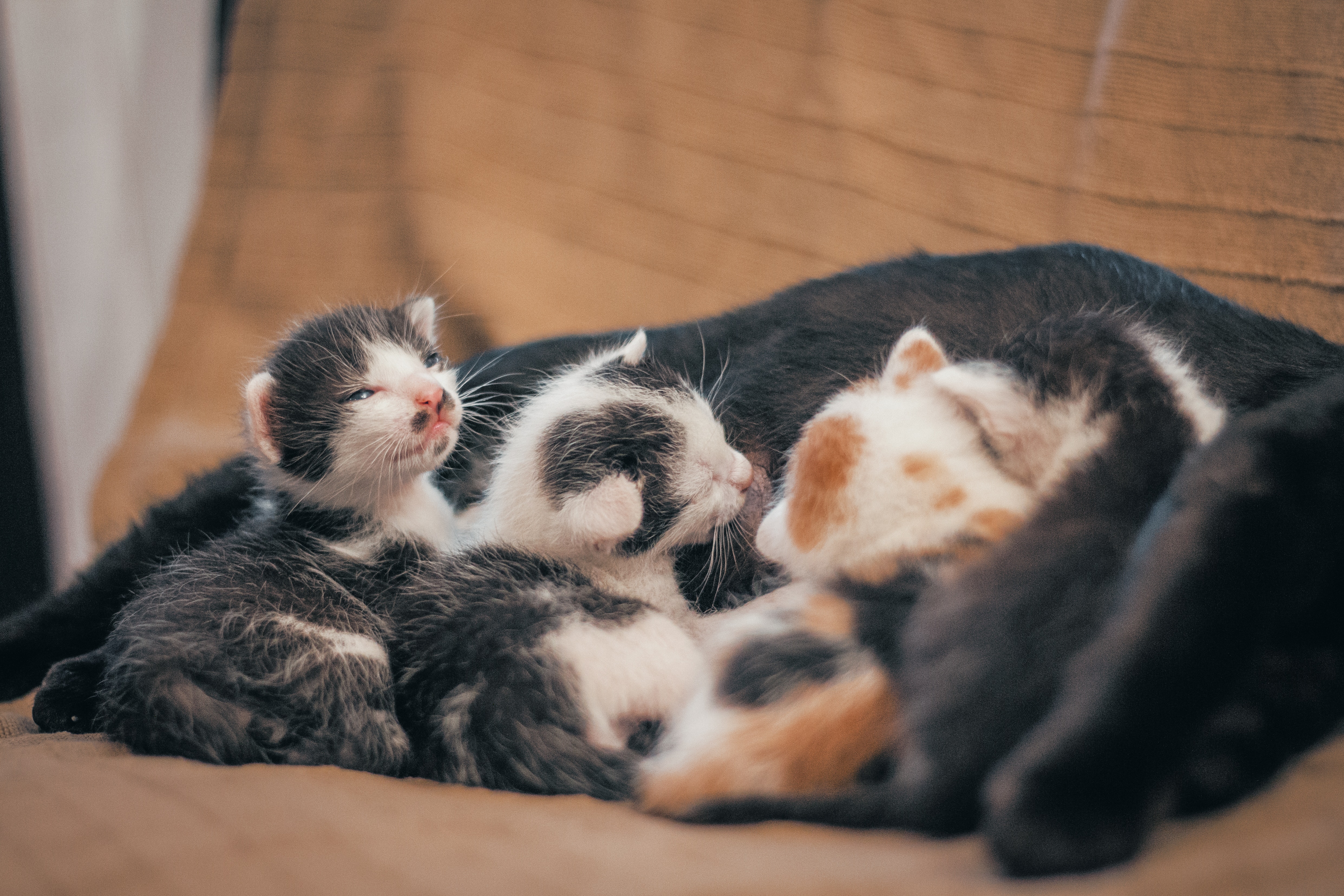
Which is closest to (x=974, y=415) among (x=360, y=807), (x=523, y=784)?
(x=523, y=784)

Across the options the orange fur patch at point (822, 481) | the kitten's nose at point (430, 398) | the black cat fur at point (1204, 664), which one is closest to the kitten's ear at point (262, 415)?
the kitten's nose at point (430, 398)

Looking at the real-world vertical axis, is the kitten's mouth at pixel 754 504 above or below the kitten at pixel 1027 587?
below

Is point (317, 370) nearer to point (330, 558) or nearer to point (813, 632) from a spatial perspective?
point (330, 558)

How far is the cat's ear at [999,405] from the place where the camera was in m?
0.95

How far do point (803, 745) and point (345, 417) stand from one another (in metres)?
0.73

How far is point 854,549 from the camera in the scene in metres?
0.98

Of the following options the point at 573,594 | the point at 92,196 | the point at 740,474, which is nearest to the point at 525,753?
the point at 573,594

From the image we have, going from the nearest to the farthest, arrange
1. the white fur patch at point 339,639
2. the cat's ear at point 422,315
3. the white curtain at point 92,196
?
the white fur patch at point 339,639 < the cat's ear at point 422,315 < the white curtain at point 92,196

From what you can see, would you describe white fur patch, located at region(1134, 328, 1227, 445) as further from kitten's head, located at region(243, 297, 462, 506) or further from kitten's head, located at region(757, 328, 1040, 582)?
kitten's head, located at region(243, 297, 462, 506)

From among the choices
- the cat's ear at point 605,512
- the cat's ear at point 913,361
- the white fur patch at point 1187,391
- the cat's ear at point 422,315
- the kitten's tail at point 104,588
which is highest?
the white fur patch at point 1187,391

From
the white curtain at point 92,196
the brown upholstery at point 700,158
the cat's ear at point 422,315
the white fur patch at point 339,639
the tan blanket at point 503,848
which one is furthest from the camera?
the white curtain at point 92,196

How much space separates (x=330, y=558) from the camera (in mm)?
1200

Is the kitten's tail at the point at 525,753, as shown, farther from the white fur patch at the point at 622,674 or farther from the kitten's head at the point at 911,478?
the kitten's head at the point at 911,478

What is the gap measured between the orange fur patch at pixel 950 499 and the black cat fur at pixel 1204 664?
0.70 feet
